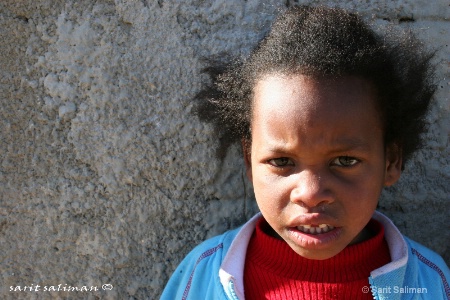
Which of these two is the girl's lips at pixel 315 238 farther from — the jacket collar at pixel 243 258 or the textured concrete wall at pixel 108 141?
the textured concrete wall at pixel 108 141

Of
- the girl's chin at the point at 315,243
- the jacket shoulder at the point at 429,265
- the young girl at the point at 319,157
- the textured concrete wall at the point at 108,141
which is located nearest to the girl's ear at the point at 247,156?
the young girl at the point at 319,157

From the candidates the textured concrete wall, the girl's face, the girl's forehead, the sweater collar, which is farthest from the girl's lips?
the textured concrete wall

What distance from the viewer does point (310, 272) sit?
156cm

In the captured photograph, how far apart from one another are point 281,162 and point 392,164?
0.31m

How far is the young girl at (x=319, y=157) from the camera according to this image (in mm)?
1411

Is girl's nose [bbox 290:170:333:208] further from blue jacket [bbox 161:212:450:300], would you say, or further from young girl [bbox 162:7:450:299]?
blue jacket [bbox 161:212:450:300]

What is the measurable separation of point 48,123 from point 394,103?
893 mm

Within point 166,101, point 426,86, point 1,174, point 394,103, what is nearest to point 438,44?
point 426,86

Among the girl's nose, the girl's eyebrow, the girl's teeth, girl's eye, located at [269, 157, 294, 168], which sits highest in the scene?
the girl's eyebrow

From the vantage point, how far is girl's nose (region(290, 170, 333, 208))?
138cm

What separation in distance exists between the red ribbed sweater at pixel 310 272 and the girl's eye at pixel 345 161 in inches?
9.6

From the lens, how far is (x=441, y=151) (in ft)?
6.03

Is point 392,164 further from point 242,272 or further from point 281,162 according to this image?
point 242,272

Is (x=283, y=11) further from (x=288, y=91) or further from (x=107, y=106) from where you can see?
(x=107, y=106)
